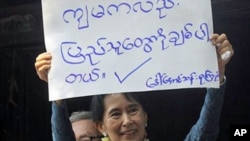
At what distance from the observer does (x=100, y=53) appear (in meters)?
1.48

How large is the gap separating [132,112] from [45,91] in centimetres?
86

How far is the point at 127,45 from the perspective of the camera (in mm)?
1477

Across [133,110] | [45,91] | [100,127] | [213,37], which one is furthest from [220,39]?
[45,91]

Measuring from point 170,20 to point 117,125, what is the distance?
34 centimetres

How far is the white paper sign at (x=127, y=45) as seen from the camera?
145 centimetres

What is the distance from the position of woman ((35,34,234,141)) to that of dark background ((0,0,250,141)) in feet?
1.45

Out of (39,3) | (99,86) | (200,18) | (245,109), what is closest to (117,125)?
(99,86)

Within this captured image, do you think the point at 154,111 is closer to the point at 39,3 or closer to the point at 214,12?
the point at 214,12

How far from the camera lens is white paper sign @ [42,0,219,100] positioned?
1.45 meters

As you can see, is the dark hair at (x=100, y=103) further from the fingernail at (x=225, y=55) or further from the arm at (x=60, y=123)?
the fingernail at (x=225, y=55)

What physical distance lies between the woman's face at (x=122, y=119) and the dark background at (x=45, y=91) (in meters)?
0.45
